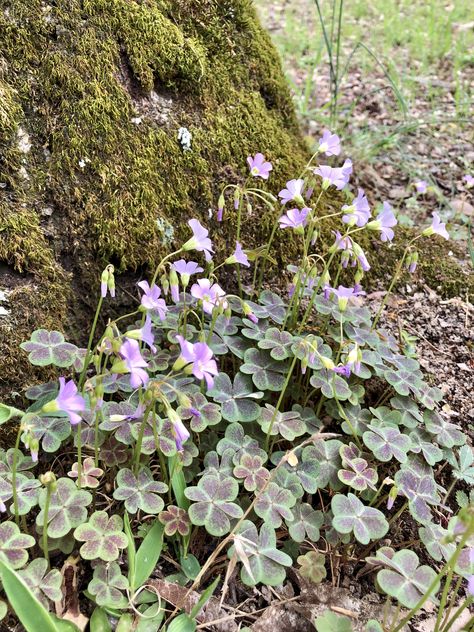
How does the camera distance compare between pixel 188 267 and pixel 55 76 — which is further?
pixel 55 76

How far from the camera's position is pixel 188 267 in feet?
6.03

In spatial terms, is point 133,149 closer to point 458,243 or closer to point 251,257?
point 251,257

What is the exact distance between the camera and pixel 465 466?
1.95 metres

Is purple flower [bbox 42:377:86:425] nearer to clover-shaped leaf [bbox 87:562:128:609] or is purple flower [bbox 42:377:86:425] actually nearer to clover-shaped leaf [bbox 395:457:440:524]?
clover-shaped leaf [bbox 87:562:128:609]

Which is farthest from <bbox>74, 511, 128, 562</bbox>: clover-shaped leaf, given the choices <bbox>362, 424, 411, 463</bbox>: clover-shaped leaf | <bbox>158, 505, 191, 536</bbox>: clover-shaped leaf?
<bbox>362, 424, 411, 463</bbox>: clover-shaped leaf

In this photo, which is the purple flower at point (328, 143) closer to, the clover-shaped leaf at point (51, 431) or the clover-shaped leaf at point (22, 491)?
the clover-shaped leaf at point (51, 431)

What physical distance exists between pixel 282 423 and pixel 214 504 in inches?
14.7

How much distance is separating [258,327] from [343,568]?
85 centimetres

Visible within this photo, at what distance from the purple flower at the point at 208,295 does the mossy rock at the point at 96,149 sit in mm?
479

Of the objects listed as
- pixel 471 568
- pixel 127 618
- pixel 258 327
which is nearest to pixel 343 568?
pixel 471 568

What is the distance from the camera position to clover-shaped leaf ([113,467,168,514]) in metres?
1.62

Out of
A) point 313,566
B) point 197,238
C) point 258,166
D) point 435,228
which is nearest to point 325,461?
point 313,566

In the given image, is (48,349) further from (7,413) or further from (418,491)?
(418,491)

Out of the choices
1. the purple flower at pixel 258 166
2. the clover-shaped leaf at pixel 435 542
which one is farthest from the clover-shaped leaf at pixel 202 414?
the purple flower at pixel 258 166
